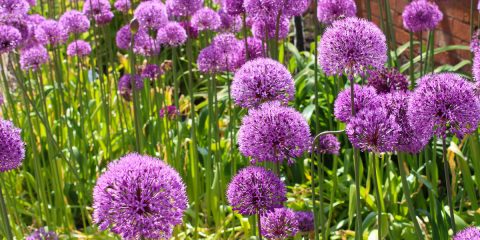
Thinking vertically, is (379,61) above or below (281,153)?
above

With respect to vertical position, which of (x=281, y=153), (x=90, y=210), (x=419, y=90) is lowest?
(x=90, y=210)

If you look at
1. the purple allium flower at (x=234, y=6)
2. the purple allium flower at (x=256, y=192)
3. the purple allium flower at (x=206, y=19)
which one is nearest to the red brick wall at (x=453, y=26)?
the purple allium flower at (x=206, y=19)

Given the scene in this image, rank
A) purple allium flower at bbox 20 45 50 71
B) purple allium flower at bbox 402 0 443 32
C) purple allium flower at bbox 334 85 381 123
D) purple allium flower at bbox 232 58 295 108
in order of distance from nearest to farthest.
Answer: purple allium flower at bbox 334 85 381 123 → purple allium flower at bbox 232 58 295 108 → purple allium flower at bbox 402 0 443 32 → purple allium flower at bbox 20 45 50 71

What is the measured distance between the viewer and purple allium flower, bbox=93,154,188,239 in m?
1.68

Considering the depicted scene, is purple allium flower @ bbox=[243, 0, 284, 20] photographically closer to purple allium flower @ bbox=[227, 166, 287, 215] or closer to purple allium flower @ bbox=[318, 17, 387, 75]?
purple allium flower @ bbox=[318, 17, 387, 75]

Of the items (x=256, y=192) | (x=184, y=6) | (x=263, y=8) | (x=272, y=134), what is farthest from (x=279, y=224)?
(x=184, y=6)

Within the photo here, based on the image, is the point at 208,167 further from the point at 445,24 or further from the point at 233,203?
the point at 445,24

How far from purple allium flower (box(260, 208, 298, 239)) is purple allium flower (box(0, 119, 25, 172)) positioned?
2.62 feet

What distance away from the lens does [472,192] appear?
3062 millimetres

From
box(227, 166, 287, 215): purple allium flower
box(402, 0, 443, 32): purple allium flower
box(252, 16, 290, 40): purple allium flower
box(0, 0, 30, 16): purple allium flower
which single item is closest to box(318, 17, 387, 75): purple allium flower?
box(227, 166, 287, 215): purple allium flower

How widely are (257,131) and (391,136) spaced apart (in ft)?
1.40

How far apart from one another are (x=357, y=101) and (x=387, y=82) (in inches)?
5.3

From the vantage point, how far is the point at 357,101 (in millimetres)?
2201

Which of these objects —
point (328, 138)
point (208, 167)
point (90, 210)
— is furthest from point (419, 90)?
point (90, 210)
